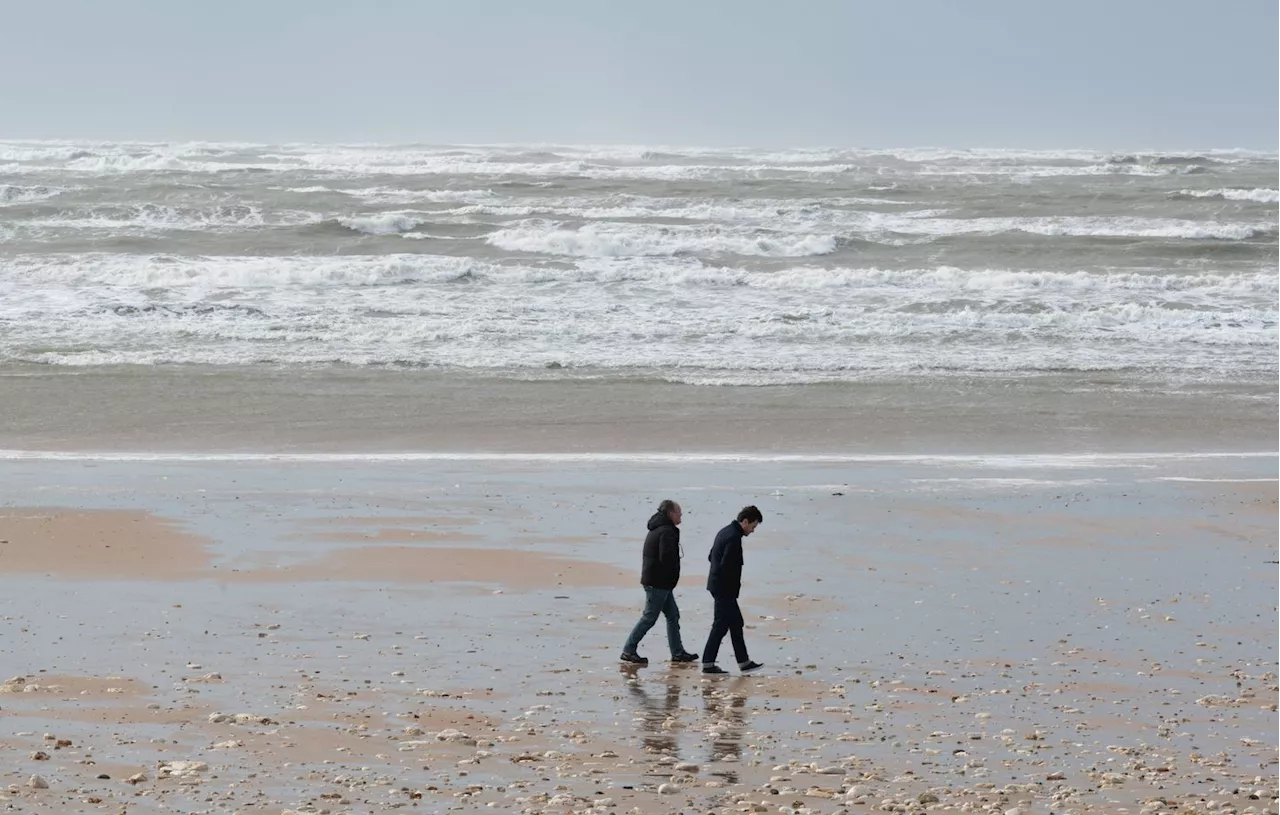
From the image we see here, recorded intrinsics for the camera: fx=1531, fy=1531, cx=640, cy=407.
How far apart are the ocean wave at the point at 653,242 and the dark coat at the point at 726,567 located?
28.4 metres

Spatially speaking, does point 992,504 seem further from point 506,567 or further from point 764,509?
point 506,567

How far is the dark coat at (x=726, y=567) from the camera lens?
9.81m

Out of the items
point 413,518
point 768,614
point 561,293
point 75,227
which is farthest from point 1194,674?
point 75,227

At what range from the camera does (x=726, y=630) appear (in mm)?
9703

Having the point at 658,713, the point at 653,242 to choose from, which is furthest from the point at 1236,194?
the point at 658,713

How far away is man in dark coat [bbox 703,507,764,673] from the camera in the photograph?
9594 mm

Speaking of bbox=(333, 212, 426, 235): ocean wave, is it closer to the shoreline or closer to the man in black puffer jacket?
the shoreline

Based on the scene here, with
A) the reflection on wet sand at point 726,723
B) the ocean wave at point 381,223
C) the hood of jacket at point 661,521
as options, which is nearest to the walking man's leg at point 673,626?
the hood of jacket at point 661,521

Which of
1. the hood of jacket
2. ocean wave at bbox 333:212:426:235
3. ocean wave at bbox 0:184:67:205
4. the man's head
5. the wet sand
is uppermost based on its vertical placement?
ocean wave at bbox 0:184:67:205

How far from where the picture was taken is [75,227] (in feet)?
135

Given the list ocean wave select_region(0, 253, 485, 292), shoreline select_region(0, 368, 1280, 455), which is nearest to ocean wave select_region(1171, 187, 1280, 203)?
ocean wave select_region(0, 253, 485, 292)

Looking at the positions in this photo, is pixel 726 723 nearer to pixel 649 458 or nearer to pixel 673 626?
pixel 673 626

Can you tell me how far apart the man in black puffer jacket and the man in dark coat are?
24 cm

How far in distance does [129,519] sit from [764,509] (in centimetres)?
571
